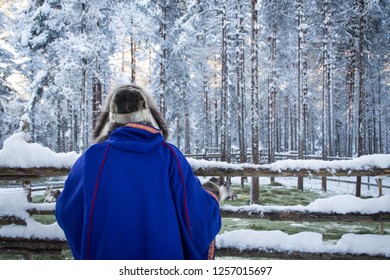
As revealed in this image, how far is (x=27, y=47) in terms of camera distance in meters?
15.2

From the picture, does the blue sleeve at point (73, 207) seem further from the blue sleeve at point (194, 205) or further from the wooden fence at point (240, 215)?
the wooden fence at point (240, 215)

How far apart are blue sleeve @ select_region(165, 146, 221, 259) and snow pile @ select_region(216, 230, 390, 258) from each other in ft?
7.03

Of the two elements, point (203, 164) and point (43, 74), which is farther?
point (43, 74)

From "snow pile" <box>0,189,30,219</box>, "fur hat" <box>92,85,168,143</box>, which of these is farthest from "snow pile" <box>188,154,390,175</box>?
"snow pile" <box>0,189,30,219</box>

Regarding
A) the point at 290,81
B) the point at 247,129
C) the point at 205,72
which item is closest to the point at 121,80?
the point at 205,72

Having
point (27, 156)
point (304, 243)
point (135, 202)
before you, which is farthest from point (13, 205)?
→ point (304, 243)

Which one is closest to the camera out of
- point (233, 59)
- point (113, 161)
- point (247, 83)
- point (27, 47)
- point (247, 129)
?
point (113, 161)

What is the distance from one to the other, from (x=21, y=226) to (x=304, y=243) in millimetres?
3812

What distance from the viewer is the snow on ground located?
3.51m

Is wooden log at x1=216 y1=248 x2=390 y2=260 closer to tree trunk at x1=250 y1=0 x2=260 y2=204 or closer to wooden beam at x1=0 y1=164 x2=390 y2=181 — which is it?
wooden beam at x1=0 y1=164 x2=390 y2=181

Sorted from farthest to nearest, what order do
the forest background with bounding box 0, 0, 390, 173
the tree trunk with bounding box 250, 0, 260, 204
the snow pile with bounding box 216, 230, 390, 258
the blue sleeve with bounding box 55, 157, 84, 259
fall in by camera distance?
the forest background with bounding box 0, 0, 390, 173 → the tree trunk with bounding box 250, 0, 260, 204 → the snow pile with bounding box 216, 230, 390, 258 → the blue sleeve with bounding box 55, 157, 84, 259

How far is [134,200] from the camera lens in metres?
1.41

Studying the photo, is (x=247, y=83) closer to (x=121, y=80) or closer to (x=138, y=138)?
(x=121, y=80)
